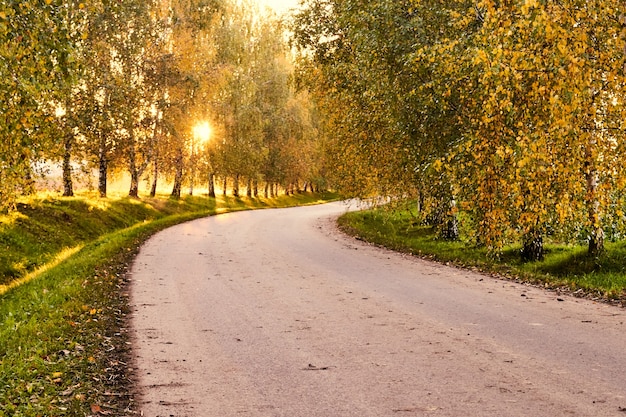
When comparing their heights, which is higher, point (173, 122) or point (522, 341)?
point (173, 122)

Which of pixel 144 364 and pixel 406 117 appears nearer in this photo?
pixel 144 364

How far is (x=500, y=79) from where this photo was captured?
782 cm

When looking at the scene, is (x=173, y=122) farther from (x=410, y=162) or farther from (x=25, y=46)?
(x=25, y=46)

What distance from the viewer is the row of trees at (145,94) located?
28.2ft

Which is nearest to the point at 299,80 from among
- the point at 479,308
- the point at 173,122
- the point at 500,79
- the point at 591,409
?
the point at 173,122

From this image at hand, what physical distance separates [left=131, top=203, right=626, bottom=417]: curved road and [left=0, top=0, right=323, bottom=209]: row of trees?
397 centimetres

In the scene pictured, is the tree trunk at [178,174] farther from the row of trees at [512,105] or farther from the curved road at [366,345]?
the curved road at [366,345]

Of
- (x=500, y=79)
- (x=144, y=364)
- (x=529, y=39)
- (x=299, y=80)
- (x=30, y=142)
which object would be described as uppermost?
(x=299, y=80)

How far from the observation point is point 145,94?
3441 cm

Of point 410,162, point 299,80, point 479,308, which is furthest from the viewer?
point 299,80

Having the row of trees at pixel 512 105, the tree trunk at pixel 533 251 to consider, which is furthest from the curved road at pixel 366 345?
the tree trunk at pixel 533 251

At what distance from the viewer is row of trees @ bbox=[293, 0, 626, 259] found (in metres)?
7.72

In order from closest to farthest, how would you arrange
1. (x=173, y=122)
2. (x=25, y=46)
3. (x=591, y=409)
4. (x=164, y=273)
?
(x=591, y=409), (x=25, y=46), (x=164, y=273), (x=173, y=122)

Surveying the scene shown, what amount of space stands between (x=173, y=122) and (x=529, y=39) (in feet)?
102
